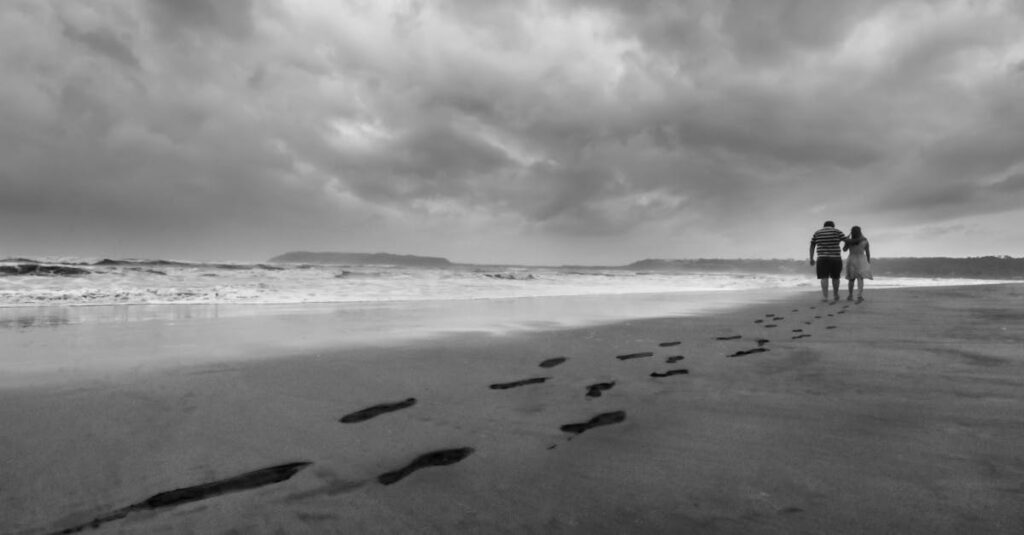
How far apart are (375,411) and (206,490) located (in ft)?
2.65

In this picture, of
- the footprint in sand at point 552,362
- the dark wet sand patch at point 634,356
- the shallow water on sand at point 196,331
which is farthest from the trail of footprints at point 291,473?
the shallow water on sand at point 196,331

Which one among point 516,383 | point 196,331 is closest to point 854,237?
point 516,383

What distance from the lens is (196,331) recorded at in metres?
4.69

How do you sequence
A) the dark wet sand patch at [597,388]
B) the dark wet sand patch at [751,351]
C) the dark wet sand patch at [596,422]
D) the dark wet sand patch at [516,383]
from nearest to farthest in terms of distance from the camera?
the dark wet sand patch at [596,422] → the dark wet sand patch at [597,388] → the dark wet sand patch at [516,383] → the dark wet sand patch at [751,351]

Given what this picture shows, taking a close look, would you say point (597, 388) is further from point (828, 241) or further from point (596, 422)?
point (828, 241)

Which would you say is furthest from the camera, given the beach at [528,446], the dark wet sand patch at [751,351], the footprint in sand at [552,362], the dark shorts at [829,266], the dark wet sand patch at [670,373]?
the dark shorts at [829,266]

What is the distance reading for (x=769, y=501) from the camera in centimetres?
121

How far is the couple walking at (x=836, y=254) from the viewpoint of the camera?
9.30 metres

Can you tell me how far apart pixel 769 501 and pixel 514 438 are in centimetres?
83

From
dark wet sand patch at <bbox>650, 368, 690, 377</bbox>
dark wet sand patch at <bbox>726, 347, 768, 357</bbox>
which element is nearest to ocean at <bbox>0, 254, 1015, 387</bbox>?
dark wet sand patch at <bbox>726, 347, 768, 357</bbox>

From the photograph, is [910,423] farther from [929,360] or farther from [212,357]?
[212,357]

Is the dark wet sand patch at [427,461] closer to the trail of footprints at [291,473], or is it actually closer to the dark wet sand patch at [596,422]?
the trail of footprints at [291,473]

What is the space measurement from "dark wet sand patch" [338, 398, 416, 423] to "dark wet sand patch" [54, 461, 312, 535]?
47 centimetres

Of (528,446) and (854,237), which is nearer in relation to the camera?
(528,446)
